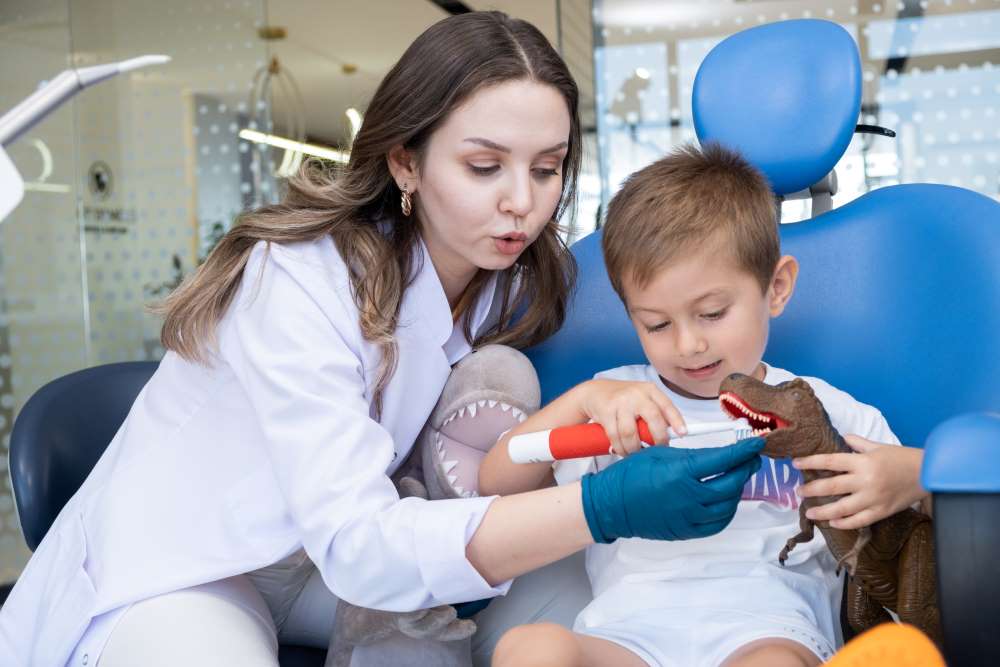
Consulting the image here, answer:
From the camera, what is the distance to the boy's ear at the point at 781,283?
49.7 inches

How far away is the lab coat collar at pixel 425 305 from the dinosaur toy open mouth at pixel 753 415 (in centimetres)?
43

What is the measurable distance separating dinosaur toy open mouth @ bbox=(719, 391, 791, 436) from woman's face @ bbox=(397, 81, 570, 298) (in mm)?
341

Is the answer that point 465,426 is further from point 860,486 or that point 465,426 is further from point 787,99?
point 787,99

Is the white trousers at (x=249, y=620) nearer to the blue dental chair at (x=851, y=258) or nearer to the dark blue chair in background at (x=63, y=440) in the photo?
the dark blue chair in background at (x=63, y=440)

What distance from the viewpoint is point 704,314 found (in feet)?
3.84

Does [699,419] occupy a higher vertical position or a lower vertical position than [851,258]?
lower

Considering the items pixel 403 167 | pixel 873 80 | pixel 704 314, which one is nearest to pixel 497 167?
pixel 403 167

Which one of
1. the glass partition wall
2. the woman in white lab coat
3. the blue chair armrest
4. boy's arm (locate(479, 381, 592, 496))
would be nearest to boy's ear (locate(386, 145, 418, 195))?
the woman in white lab coat

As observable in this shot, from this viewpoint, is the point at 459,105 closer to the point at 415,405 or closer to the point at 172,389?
the point at 415,405

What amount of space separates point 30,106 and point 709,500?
2.15ft

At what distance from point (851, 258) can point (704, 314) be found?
13.8 inches

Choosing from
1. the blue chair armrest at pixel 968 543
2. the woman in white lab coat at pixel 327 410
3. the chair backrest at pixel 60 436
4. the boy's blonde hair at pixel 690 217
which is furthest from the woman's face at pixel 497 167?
the chair backrest at pixel 60 436

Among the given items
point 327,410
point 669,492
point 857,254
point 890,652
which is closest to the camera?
point 890,652

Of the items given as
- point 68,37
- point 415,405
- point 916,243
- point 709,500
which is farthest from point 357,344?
point 68,37
